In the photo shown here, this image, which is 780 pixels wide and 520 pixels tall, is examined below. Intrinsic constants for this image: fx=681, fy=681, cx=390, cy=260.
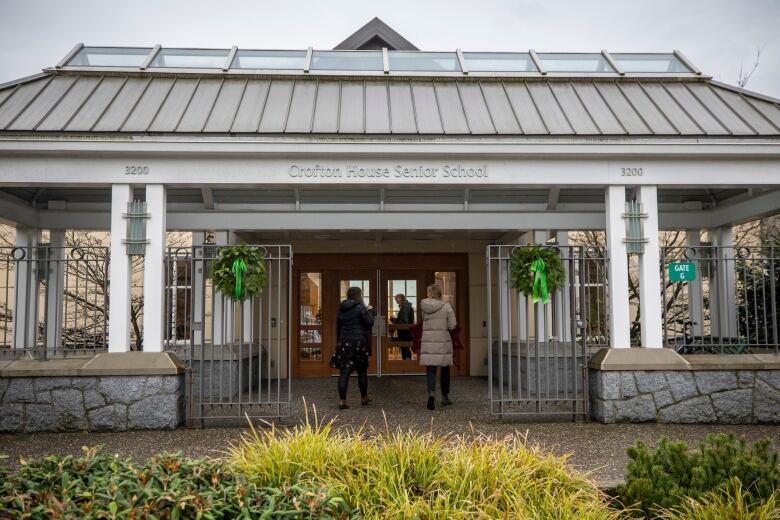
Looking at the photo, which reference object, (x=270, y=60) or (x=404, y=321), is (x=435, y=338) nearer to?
(x=404, y=321)

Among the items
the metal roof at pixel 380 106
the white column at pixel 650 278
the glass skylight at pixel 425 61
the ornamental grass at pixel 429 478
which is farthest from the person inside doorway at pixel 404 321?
the ornamental grass at pixel 429 478

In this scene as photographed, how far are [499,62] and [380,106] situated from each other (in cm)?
287

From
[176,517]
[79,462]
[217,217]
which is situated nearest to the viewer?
[176,517]

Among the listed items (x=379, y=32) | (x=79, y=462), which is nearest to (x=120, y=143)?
(x=79, y=462)

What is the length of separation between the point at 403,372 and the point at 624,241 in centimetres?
705

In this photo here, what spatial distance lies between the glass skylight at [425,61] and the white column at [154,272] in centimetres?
448

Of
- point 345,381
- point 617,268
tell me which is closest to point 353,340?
point 345,381

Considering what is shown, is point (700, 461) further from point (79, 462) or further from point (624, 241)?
point (624, 241)

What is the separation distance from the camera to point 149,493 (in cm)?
342

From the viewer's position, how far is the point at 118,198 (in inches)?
326

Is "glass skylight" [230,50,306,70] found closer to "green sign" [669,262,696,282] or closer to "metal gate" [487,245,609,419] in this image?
"metal gate" [487,245,609,419]

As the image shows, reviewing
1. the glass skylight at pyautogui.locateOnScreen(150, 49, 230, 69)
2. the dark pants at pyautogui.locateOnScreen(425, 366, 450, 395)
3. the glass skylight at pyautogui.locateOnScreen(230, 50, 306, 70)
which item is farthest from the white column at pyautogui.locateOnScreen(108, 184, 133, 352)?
the dark pants at pyautogui.locateOnScreen(425, 366, 450, 395)

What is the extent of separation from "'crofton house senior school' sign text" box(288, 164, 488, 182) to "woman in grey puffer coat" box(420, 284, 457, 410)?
189 centimetres

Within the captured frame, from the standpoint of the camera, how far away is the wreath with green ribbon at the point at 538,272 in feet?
27.8
